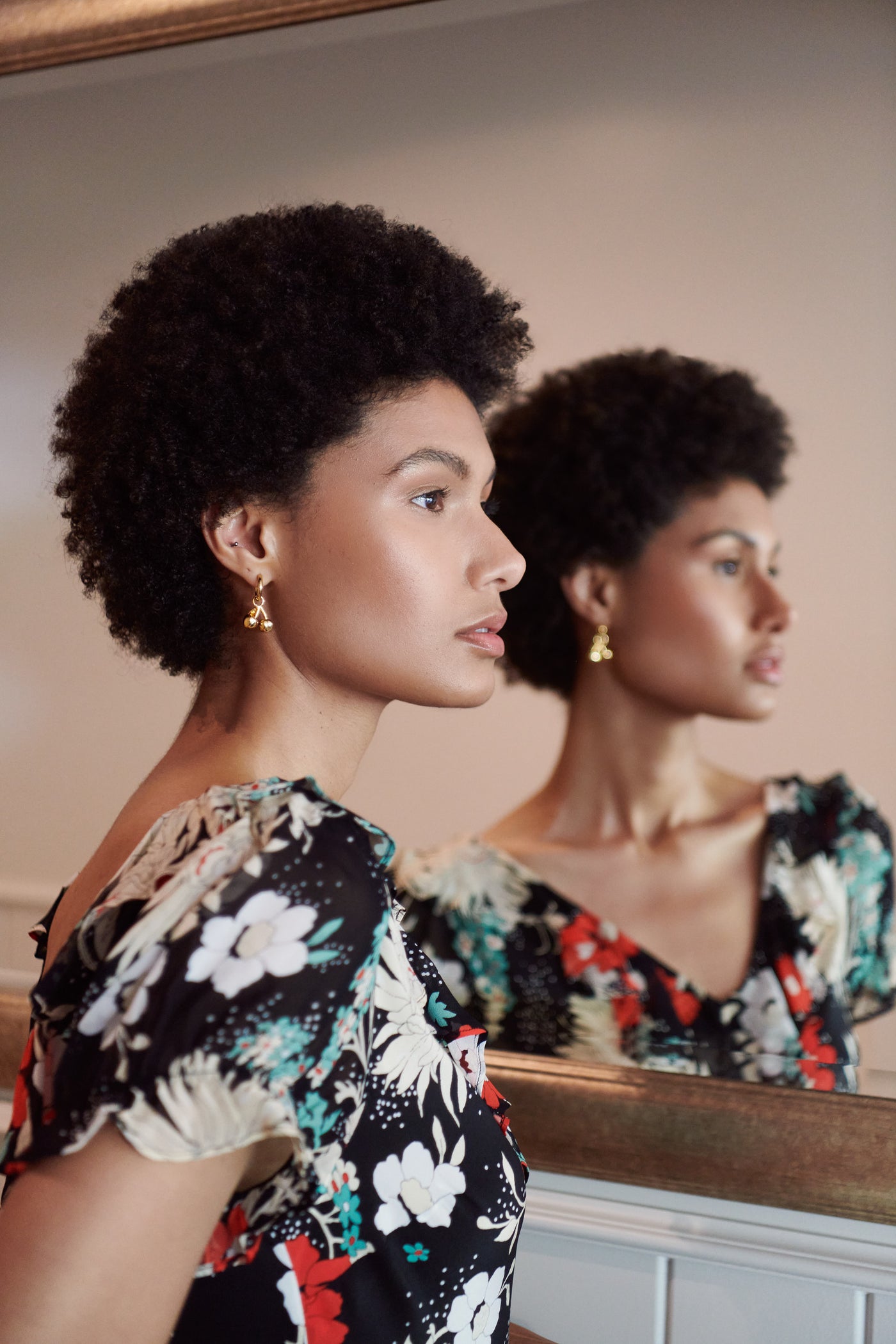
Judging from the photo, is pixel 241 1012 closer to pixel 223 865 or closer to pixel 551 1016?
pixel 223 865

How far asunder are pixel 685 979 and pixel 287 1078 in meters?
0.82

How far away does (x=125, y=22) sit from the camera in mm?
1700

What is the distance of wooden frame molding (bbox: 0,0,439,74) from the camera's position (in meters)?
1.59

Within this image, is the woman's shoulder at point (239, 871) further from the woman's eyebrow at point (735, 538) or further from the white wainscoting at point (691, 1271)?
the white wainscoting at point (691, 1271)

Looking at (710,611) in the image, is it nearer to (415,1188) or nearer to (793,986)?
(793,986)

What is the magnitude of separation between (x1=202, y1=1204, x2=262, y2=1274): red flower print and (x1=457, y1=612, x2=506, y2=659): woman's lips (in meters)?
0.48

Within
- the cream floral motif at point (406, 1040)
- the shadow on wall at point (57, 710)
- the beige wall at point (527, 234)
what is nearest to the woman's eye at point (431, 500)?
the beige wall at point (527, 234)

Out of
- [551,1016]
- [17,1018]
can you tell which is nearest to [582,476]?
[551,1016]

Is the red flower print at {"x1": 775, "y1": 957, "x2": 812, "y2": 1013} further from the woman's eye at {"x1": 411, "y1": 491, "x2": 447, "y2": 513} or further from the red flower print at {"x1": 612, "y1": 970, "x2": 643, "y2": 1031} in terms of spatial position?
the woman's eye at {"x1": 411, "y1": 491, "x2": 447, "y2": 513}

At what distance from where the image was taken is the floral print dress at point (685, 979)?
4.16ft

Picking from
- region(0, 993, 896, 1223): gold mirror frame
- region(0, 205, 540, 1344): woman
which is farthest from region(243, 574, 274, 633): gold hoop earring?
region(0, 993, 896, 1223): gold mirror frame

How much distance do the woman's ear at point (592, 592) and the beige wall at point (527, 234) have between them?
0.15 meters

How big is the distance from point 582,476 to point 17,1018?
3.89ft

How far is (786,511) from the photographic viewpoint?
129cm
